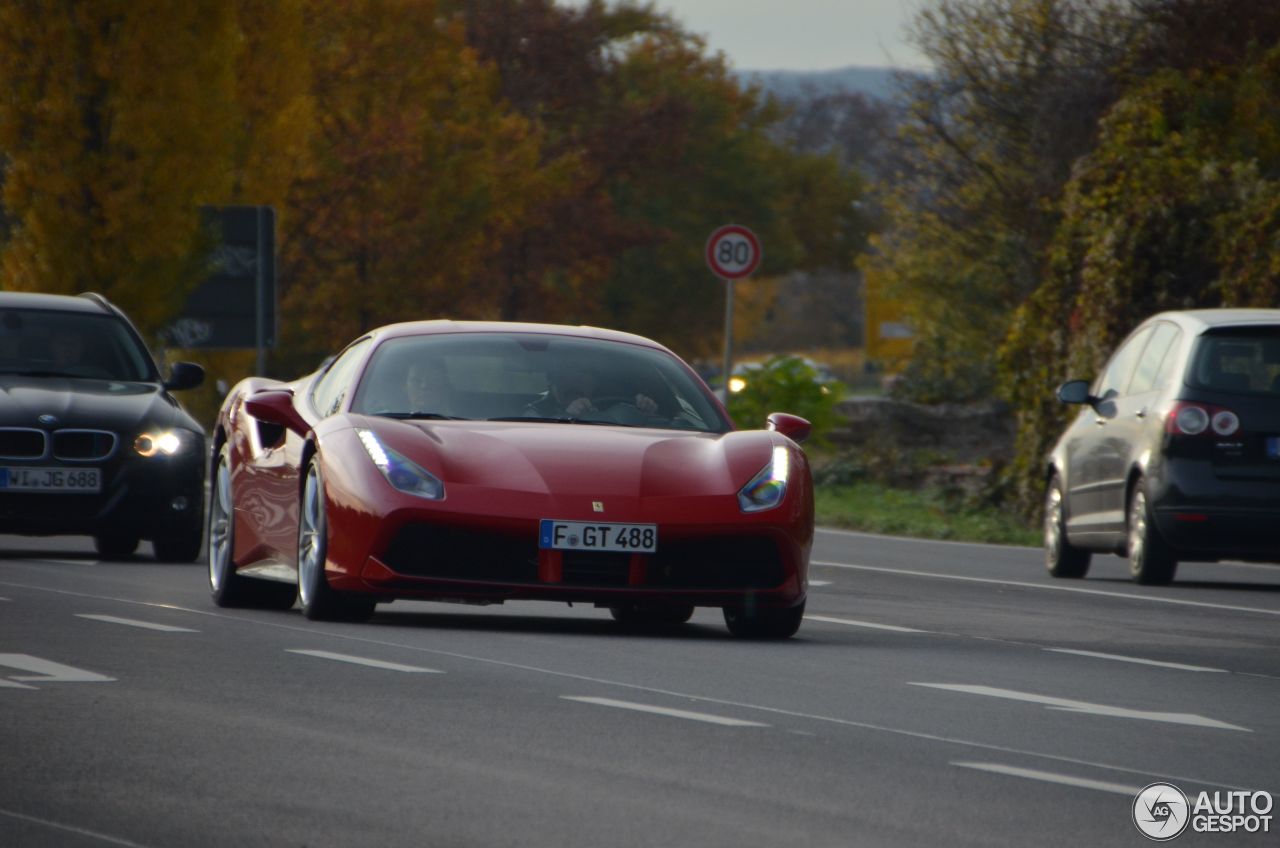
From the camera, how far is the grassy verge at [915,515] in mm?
22891

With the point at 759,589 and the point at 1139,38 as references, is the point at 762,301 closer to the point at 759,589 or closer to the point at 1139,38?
the point at 1139,38

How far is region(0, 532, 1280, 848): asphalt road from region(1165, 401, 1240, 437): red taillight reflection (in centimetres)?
291

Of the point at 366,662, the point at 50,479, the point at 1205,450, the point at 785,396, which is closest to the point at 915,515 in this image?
the point at 785,396

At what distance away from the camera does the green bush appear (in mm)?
31672

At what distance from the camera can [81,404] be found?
52.4 feet

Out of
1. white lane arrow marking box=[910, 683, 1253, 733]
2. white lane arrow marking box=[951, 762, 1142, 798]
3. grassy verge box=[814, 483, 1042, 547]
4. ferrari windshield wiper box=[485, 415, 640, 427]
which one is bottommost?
grassy verge box=[814, 483, 1042, 547]

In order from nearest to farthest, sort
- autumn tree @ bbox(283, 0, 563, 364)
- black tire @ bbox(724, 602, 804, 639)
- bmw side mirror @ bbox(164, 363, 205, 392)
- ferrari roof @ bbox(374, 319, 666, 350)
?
1. black tire @ bbox(724, 602, 804, 639)
2. ferrari roof @ bbox(374, 319, 666, 350)
3. bmw side mirror @ bbox(164, 363, 205, 392)
4. autumn tree @ bbox(283, 0, 563, 364)

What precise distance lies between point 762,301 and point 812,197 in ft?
117

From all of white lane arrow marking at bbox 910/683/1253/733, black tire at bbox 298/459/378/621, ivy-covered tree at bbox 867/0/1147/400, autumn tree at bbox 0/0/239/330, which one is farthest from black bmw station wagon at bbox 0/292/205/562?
ivy-covered tree at bbox 867/0/1147/400

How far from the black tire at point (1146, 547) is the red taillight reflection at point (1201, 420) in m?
0.48

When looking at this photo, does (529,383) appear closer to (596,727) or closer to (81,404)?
(596,727)

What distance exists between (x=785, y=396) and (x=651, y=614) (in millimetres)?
19608

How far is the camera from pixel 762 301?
114 metres

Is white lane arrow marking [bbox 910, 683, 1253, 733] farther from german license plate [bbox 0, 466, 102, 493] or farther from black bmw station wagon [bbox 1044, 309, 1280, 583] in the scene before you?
german license plate [bbox 0, 466, 102, 493]
